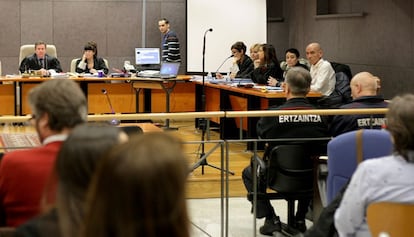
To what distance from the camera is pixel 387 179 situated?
2773mm

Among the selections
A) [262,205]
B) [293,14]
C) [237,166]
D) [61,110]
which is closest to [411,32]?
[237,166]

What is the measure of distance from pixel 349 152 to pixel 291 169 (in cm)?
153

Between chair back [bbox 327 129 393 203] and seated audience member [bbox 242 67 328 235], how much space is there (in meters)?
1.55

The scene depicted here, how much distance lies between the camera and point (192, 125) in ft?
37.6

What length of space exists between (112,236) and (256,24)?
11.1 meters

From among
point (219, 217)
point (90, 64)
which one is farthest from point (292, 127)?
point (90, 64)

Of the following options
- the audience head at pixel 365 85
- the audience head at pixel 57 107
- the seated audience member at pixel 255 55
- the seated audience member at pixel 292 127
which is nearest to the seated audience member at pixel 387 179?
the audience head at pixel 57 107

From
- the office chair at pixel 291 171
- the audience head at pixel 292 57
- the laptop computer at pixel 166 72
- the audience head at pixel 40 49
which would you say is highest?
the audience head at pixel 40 49

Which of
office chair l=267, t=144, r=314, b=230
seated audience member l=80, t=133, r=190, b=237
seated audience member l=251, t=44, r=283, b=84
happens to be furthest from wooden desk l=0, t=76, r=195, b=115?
seated audience member l=80, t=133, r=190, b=237

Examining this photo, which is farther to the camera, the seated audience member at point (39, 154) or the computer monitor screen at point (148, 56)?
the computer monitor screen at point (148, 56)

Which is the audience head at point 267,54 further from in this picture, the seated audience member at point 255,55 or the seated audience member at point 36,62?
the seated audience member at point 36,62

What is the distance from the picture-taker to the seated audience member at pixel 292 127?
5047mm

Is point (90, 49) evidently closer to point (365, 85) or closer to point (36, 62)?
point (36, 62)

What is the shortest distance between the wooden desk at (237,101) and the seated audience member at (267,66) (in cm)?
33
